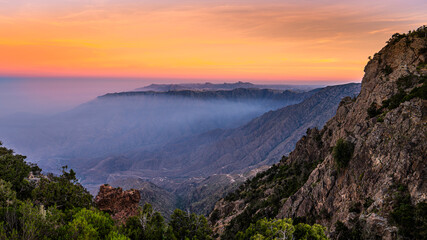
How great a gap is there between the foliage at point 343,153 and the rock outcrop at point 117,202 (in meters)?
32.2

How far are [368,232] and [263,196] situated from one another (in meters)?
45.3

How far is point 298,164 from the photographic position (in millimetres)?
71562

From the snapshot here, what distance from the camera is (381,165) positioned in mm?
30562

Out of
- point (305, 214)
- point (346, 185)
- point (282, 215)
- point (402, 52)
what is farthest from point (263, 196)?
point (402, 52)

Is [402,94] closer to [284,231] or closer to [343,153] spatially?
[343,153]

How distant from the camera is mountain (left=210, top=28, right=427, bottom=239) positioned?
25.0 metres

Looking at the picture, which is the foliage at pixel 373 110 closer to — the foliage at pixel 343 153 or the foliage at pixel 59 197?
the foliage at pixel 343 153

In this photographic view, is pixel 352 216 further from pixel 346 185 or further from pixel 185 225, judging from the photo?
pixel 185 225

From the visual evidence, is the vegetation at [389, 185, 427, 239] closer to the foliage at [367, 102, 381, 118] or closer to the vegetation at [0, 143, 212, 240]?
the foliage at [367, 102, 381, 118]

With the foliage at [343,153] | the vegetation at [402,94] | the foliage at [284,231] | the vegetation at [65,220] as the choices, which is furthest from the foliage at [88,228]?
the vegetation at [402,94]

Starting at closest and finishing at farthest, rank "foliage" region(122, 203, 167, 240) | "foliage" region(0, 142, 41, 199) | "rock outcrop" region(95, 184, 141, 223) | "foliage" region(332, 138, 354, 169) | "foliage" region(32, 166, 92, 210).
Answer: "foliage" region(122, 203, 167, 240) < "foliage" region(32, 166, 92, 210) < "foliage" region(332, 138, 354, 169) < "foliage" region(0, 142, 41, 199) < "rock outcrop" region(95, 184, 141, 223)

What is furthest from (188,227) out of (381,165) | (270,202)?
(270,202)

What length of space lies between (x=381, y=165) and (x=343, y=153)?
6894 millimetres

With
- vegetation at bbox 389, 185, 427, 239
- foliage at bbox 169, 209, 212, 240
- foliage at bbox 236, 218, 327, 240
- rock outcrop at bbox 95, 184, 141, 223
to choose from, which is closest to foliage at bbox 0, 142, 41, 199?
rock outcrop at bbox 95, 184, 141, 223
